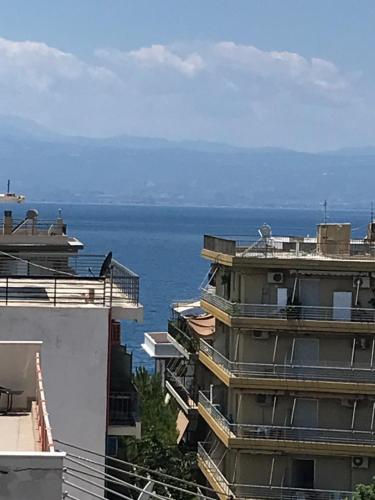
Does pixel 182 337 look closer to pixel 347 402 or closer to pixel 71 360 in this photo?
pixel 347 402

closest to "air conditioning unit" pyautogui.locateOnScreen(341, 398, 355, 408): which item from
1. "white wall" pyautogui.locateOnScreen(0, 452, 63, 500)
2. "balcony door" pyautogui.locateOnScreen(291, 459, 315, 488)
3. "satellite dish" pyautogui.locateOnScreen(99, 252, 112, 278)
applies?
"balcony door" pyautogui.locateOnScreen(291, 459, 315, 488)

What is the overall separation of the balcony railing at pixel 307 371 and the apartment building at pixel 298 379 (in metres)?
0.03

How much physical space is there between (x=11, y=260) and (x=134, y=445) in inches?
244

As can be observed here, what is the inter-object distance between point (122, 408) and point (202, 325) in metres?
18.6

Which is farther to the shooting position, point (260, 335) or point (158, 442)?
point (158, 442)

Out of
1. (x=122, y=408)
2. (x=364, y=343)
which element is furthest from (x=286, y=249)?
(x=122, y=408)

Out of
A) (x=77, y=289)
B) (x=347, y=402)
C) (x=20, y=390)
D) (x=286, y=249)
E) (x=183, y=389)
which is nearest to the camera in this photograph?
(x=20, y=390)

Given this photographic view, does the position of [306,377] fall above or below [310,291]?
below

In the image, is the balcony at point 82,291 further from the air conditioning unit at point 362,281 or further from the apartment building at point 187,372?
the apartment building at point 187,372

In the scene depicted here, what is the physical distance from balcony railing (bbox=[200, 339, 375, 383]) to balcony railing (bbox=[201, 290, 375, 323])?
4.21ft

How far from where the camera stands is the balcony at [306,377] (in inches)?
1348

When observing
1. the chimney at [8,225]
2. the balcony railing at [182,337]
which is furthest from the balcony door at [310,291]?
the chimney at [8,225]

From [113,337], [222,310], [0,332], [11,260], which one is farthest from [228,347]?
[0,332]

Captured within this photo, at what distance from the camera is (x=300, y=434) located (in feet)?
113
